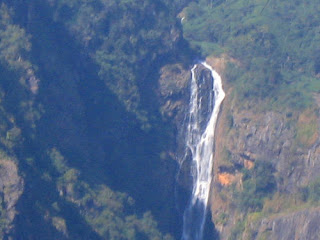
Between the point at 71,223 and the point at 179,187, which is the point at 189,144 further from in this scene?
the point at 71,223

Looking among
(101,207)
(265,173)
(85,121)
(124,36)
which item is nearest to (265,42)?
(124,36)

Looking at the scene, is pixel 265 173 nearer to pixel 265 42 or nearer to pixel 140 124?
pixel 140 124

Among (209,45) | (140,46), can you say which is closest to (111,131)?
(140,46)

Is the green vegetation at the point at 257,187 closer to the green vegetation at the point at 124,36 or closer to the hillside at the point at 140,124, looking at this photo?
the hillside at the point at 140,124

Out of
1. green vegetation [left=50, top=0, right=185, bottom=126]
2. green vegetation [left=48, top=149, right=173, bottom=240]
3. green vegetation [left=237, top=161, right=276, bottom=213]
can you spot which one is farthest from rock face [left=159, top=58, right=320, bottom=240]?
green vegetation [left=48, top=149, right=173, bottom=240]

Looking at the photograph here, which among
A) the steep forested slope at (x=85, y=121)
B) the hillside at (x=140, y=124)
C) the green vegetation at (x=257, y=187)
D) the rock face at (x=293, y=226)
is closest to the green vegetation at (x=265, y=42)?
the hillside at (x=140, y=124)
